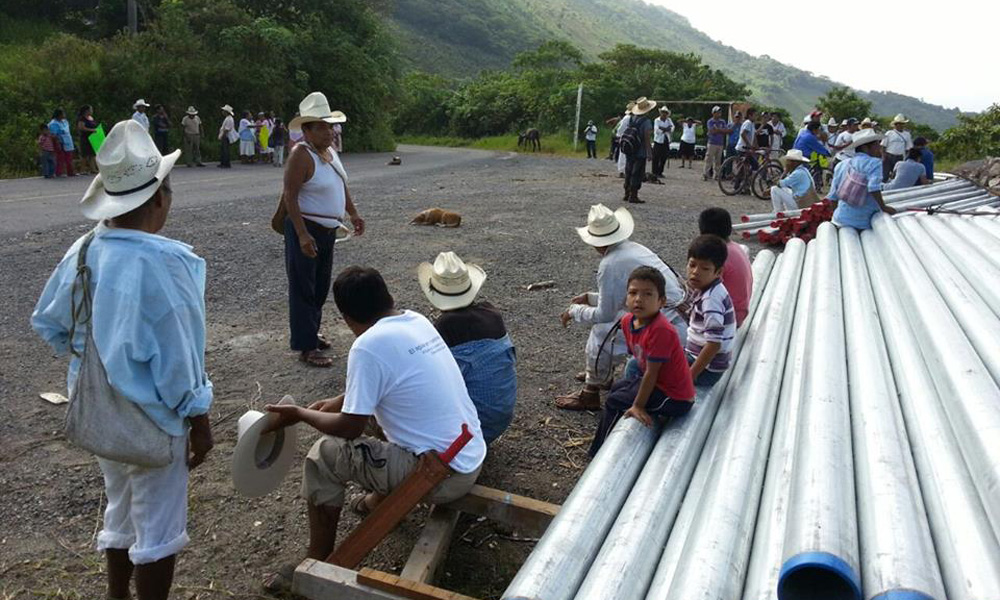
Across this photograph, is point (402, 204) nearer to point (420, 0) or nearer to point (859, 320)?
point (859, 320)

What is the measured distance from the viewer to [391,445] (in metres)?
2.83

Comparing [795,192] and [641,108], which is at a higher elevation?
[641,108]

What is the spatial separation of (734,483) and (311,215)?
3.04m

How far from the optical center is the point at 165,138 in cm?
1898

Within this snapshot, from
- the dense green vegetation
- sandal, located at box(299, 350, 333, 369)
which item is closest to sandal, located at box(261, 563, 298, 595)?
sandal, located at box(299, 350, 333, 369)

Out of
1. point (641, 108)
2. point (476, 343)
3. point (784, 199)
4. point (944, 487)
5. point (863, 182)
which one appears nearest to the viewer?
point (944, 487)

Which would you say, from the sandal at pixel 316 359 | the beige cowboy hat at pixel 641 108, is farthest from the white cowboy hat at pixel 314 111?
the beige cowboy hat at pixel 641 108

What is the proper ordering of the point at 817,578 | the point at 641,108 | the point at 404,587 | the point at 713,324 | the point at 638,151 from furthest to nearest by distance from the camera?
the point at 641,108 < the point at 638,151 < the point at 713,324 < the point at 404,587 < the point at 817,578

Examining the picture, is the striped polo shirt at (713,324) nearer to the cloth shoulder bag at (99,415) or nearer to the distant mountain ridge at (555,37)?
the cloth shoulder bag at (99,415)

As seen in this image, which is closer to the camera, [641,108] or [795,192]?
[795,192]

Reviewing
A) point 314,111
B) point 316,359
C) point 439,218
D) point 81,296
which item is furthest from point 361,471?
point 439,218

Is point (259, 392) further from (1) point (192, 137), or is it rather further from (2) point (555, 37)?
(2) point (555, 37)

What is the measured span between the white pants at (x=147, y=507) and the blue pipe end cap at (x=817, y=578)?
5.66 ft

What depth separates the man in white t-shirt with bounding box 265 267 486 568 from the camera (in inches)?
Result: 105
